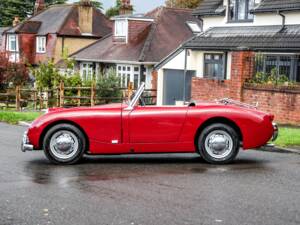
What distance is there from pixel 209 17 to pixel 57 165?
20.6 metres

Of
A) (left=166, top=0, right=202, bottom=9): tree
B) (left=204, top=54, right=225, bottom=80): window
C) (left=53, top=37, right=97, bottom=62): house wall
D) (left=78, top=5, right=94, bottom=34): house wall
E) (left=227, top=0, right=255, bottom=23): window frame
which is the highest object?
(left=166, top=0, right=202, bottom=9): tree

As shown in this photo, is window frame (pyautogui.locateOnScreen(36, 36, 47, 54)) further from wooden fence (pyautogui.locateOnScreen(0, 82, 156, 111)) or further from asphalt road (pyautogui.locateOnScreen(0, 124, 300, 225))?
asphalt road (pyautogui.locateOnScreen(0, 124, 300, 225))

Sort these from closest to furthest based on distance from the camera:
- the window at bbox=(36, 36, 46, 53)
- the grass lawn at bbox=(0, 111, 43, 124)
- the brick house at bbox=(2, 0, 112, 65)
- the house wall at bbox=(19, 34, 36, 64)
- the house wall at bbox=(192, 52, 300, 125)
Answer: the house wall at bbox=(192, 52, 300, 125) < the grass lawn at bbox=(0, 111, 43, 124) < the brick house at bbox=(2, 0, 112, 65) < the window at bbox=(36, 36, 46, 53) < the house wall at bbox=(19, 34, 36, 64)

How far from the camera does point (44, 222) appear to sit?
6695mm

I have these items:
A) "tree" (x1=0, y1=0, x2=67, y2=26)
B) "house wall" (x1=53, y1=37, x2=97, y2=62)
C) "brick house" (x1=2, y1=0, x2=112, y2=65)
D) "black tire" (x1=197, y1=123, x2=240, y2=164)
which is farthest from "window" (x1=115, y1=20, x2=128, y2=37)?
"tree" (x1=0, y1=0, x2=67, y2=26)

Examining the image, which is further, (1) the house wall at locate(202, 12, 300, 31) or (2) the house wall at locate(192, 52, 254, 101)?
→ (1) the house wall at locate(202, 12, 300, 31)

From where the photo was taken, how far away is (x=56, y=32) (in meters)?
49.6

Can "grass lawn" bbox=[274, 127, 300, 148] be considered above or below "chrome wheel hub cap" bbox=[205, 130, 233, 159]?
below

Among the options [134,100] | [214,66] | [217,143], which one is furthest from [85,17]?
[217,143]

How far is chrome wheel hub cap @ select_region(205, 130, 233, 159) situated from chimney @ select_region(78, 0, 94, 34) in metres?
41.4

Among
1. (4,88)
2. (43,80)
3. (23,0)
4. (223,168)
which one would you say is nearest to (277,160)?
(223,168)

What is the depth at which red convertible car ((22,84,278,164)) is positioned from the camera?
10.6 meters

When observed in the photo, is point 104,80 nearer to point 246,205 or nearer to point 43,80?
point 43,80

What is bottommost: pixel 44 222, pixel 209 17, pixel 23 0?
pixel 44 222
